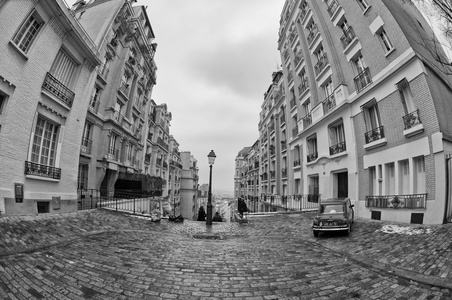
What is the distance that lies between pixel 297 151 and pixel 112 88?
65.6ft

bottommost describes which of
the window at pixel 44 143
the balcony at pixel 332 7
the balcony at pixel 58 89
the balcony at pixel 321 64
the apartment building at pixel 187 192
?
the apartment building at pixel 187 192

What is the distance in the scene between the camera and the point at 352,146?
13.7 metres

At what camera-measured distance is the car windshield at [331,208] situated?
9.59 m

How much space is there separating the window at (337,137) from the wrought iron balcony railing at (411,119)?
15.8 feet

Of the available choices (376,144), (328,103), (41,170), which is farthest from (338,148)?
(41,170)

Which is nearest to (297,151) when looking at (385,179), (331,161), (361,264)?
(331,161)

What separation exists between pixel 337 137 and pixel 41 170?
18.6 m

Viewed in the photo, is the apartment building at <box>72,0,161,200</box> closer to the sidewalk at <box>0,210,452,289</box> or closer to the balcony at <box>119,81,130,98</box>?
the balcony at <box>119,81,130,98</box>

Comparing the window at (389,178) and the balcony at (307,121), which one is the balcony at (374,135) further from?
Answer: the balcony at (307,121)

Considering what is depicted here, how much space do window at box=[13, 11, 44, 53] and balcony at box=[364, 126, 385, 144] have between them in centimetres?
1801

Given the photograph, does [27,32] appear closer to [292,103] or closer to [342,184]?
[342,184]

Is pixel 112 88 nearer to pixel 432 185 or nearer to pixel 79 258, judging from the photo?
pixel 79 258

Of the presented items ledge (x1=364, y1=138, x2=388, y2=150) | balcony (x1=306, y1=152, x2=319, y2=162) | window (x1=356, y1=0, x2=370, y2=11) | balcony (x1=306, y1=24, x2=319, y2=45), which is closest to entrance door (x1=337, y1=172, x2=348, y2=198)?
balcony (x1=306, y1=152, x2=319, y2=162)

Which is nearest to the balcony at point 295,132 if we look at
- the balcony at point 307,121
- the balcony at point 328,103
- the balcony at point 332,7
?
the balcony at point 307,121
